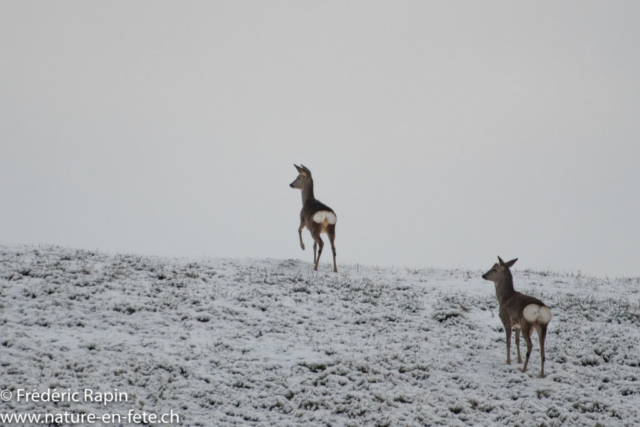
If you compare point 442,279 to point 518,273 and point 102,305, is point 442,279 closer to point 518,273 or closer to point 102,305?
point 518,273

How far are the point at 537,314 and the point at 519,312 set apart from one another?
1.60 ft

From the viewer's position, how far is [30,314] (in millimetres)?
11633

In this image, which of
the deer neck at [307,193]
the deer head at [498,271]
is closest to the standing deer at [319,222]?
the deer neck at [307,193]

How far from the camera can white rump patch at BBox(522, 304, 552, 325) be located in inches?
411

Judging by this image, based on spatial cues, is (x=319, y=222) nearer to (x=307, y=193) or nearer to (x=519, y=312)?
(x=307, y=193)

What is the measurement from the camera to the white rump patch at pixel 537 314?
10.4 m

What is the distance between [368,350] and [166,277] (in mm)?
6047

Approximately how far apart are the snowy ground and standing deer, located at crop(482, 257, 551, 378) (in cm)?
64

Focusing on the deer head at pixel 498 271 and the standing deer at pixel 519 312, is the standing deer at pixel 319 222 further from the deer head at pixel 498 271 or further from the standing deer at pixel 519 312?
the standing deer at pixel 519 312

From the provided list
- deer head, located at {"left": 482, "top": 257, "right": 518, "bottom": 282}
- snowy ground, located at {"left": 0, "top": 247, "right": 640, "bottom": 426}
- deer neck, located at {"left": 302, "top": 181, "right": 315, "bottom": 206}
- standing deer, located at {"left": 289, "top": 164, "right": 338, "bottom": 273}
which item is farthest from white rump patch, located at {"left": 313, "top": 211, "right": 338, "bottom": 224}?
deer head, located at {"left": 482, "top": 257, "right": 518, "bottom": 282}

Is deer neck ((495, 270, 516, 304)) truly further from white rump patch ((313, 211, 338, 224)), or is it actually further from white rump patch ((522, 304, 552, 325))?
white rump patch ((313, 211, 338, 224))

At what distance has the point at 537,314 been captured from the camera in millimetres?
10469

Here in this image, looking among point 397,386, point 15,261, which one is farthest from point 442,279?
point 15,261

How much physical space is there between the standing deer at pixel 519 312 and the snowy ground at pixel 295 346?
0.64 m
